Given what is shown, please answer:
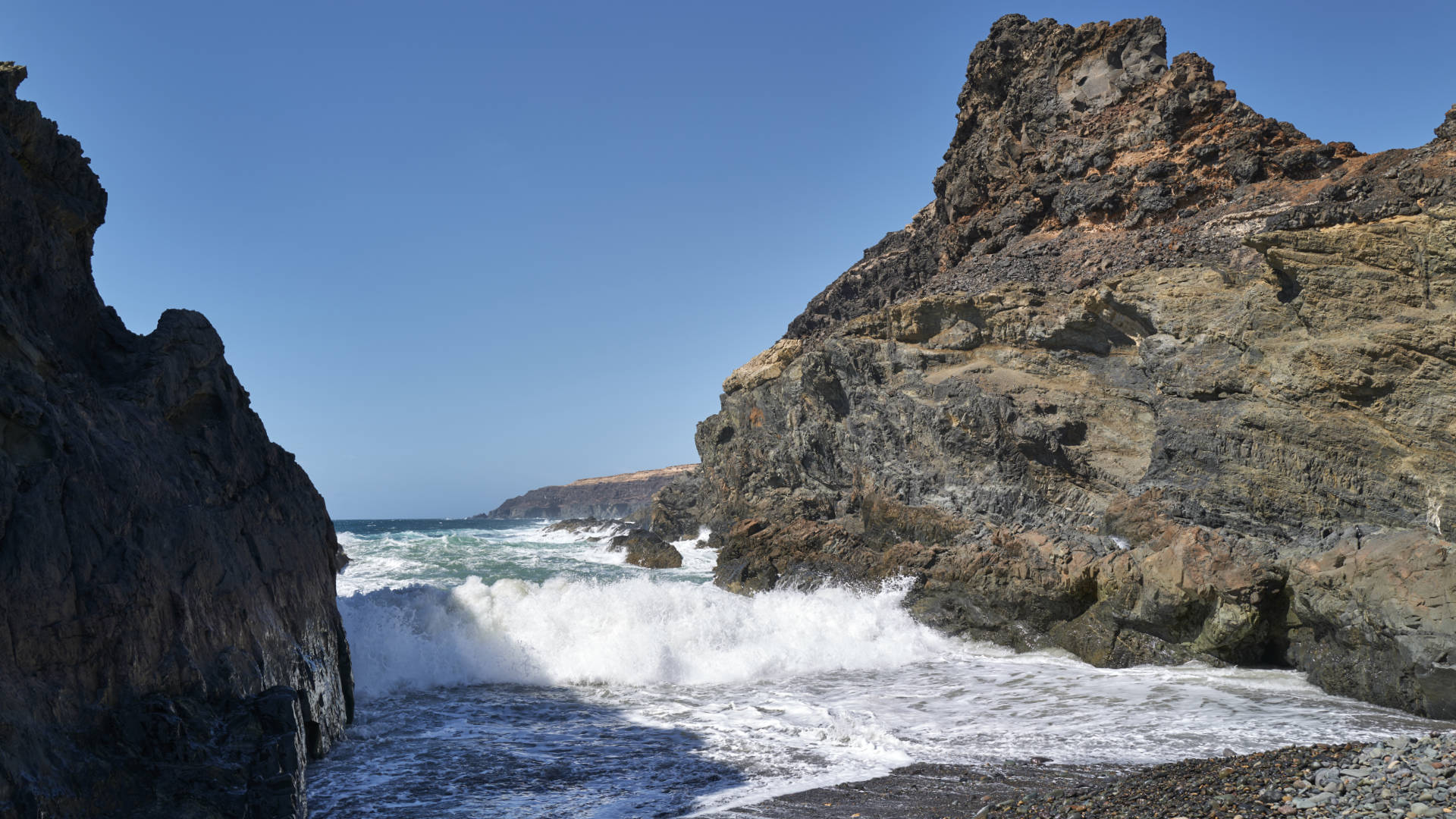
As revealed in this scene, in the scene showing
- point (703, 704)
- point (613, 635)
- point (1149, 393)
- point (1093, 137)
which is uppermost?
point (1093, 137)

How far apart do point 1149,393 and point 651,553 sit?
19.9 metres

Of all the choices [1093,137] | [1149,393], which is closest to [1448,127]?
[1149,393]

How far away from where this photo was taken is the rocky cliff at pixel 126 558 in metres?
5.32

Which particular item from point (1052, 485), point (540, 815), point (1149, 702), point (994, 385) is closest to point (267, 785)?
point (540, 815)

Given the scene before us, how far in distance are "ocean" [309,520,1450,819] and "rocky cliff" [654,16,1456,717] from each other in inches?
47.1

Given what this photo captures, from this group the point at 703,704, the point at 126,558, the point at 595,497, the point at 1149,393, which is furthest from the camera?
the point at 595,497

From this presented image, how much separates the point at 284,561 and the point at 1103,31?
2370 cm

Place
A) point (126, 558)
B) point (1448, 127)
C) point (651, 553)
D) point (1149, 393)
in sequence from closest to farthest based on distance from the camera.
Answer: point (126, 558) → point (1448, 127) → point (1149, 393) → point (651, 553)

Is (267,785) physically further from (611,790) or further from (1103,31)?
(1103,31)

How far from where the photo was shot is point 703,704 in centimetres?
1174

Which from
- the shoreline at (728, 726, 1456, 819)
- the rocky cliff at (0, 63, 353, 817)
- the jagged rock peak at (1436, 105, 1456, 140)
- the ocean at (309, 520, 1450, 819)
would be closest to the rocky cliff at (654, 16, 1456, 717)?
the jagged rock peak at (1436, 105, 1456, 140)

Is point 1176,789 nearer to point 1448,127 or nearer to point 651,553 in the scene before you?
point 1448,127

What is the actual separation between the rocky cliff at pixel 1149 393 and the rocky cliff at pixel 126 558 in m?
12.6

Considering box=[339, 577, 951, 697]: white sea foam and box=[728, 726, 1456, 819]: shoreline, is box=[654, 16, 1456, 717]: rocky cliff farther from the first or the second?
box=[728, 726, 1456, 819]: shoreline
